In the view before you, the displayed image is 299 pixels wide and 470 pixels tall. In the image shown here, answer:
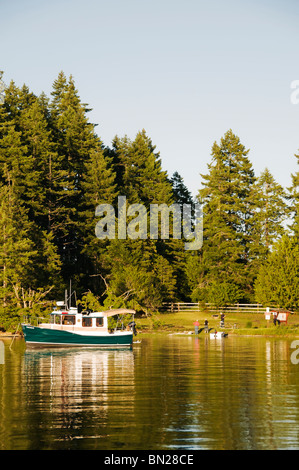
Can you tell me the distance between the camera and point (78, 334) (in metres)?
56.2

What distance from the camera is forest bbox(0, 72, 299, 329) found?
289 ft

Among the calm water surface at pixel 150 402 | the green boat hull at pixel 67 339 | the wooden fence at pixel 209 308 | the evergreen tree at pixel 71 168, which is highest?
the evergreen tree at pixel 71 168

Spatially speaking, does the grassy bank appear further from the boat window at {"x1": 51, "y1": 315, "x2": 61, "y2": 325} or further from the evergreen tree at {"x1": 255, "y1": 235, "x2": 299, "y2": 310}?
the boat window at {"x1": 51, "y1": 315, "x2": 61, "y2": 325}

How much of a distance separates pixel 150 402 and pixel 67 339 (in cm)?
2967

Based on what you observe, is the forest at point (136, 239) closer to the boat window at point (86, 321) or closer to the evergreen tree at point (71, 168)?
the evergreen tree at point (71, 168)

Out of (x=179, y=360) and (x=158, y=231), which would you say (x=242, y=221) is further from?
(x=179, y=360)

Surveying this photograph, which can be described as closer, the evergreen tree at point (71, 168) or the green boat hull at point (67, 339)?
the green boat hull at point (67, 339)


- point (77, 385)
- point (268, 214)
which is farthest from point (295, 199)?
point (77, 385)

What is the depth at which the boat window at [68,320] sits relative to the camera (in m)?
57.6

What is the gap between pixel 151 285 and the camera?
3615 inches

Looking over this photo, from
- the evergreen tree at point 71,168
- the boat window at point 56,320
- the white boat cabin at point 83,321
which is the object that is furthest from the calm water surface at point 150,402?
the evergreen tree at point 71,168

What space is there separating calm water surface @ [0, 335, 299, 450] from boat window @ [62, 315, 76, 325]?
8767 millimetres

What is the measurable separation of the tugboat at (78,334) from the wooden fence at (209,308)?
1566 inches

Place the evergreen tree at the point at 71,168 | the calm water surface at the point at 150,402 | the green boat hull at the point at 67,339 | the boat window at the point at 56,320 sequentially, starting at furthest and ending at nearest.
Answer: the evergreen tree at the point at 71,168 < the boat window at the point at 56,320 < the green boat hull at the point at 67,339 < the calm water surface at the point at 150,402
